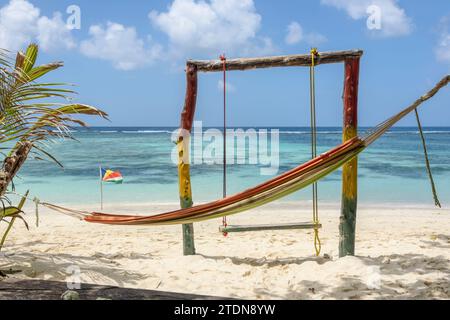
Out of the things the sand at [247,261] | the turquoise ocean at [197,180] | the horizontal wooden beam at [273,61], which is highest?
the horizontal wooden beam at [273,61]

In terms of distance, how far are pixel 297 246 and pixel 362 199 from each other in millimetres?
5305

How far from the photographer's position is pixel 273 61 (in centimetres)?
347

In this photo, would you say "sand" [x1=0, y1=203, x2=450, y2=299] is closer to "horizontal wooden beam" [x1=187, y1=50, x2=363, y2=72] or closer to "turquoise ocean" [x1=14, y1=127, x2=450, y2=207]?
"horizontal wooden beam" [x1=187, y1=50, x2=363, y2=72]

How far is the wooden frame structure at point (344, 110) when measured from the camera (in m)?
3.34

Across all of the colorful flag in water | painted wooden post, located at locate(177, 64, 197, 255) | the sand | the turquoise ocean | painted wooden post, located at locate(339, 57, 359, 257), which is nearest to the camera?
the sand

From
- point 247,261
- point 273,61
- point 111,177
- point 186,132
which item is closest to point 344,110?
point 273,61

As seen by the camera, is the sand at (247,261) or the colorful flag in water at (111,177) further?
the colorful flag in water at (111,177)

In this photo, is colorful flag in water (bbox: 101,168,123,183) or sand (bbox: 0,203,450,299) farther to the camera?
colorful flag in water (bbox: 101,168,123,183)

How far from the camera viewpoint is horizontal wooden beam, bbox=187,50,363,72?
3355 mm

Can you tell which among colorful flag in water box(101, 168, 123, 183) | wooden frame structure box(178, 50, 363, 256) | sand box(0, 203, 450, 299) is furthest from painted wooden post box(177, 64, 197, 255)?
colorful flag in water box(101, 168, 123, 183)

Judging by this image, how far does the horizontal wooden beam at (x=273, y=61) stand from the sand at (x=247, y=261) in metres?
1.46

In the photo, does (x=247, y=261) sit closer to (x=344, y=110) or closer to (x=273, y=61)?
(x=344, y=110)

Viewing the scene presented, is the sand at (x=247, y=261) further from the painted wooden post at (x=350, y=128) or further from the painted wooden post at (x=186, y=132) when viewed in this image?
the painted wooden post at (x=186, y=132)

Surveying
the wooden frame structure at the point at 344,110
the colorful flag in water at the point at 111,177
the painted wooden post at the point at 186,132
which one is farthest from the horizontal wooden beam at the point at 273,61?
the colorful flag in water at the point at 111,177
